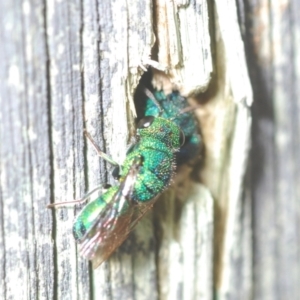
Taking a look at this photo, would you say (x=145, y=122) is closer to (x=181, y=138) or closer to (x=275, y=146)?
(x=181, y=138)

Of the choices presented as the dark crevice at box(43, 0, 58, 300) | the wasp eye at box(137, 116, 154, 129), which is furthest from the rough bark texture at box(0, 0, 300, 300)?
the wasp eye at box(137, 116, 154, 129)

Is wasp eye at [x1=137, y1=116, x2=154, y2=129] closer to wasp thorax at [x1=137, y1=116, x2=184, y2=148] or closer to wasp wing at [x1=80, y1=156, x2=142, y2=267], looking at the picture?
wasp thorax at [x1=137, y1=116, x2=184, y2=148]

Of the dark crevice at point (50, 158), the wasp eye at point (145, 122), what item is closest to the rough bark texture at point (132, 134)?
the dark crevice at point (50, 158)

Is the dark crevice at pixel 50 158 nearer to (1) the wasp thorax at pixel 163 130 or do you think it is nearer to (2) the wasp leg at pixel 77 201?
(2) the wasp leg at pixel 77 201

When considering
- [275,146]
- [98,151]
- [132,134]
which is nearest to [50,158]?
[98,151]

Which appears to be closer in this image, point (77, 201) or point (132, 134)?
point (77, 201)

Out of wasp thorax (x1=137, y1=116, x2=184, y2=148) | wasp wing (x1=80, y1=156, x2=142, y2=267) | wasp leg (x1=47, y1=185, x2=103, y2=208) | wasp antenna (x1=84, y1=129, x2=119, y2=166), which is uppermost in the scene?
wasp thorax (x1=137, y1=116, x2=184, y2=148)

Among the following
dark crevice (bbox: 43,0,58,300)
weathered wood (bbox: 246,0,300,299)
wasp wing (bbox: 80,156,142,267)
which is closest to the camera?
dark crevice (bbox: 43,0,58,300)

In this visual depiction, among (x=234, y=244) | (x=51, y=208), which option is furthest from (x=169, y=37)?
(x=234, y=244)
